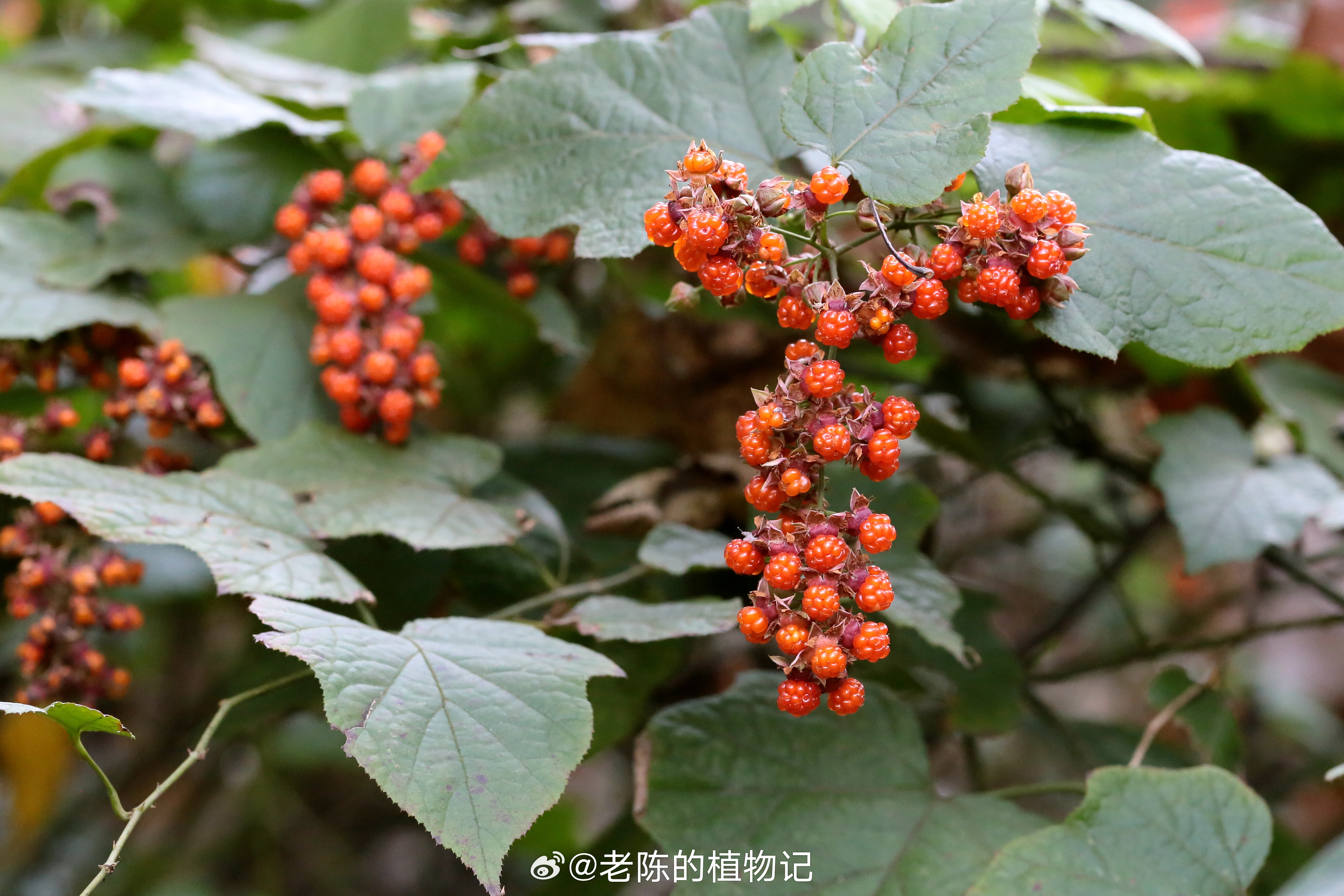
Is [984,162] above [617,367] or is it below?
Result: above

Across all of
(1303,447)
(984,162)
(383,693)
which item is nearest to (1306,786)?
(1303,447)

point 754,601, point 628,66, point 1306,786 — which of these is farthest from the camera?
point 1306,786

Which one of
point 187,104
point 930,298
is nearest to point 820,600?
point 930,298

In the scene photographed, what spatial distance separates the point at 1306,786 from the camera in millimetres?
1498

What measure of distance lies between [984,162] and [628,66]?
1.10 feet

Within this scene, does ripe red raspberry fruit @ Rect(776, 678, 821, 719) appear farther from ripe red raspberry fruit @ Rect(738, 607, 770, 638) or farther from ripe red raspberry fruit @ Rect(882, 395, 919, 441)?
ripe red raspberry fruit @ Rect(882, 395, 919, 441)

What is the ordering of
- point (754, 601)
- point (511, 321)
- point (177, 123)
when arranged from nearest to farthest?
point (754, 601), point (177, 123), point (511, 321)

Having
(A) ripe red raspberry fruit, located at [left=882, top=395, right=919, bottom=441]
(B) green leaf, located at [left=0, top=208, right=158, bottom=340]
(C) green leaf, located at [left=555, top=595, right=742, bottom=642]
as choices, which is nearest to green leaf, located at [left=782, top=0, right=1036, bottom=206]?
(A) ripe red raspberry fruit, located at [left=882, top=395, right=919, bottom=441]

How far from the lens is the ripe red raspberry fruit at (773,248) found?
637 mm

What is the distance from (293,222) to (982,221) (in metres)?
0.70

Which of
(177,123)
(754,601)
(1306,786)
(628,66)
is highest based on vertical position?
(628,66)

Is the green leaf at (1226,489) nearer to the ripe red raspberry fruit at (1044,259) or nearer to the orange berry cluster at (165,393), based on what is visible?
the ripe red raspberry fruit at (1044,259)

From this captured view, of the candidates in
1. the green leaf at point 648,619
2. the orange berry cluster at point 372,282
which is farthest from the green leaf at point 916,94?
the orange berry cluster at point 372,282

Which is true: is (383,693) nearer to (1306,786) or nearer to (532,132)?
(532,132)
